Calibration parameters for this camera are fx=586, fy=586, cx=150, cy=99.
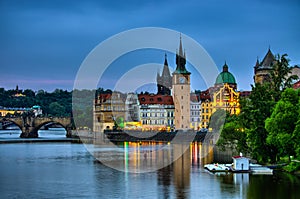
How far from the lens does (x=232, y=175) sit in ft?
164

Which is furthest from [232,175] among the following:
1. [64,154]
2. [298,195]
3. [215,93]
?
[215,93]

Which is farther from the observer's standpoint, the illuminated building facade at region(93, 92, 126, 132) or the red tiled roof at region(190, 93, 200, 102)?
the red tiled roof at region(190, 93, 200, 102)

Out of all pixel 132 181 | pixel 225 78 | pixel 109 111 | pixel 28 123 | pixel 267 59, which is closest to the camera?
pixel 132 181

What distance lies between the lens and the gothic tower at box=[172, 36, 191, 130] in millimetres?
128125

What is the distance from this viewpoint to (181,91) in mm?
129000

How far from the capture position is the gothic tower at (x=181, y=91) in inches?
5044

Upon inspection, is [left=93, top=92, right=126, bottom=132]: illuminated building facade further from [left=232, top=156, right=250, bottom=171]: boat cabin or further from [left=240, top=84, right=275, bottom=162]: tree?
[left=232, top=156, right=250, bottom=171]: boat cabin

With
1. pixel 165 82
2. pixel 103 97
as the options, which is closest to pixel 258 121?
pixel 103 97

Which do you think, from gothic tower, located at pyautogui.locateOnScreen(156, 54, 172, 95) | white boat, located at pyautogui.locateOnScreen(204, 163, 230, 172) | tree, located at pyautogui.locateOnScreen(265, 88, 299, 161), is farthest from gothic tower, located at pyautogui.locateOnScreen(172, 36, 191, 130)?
tree, located at pyautogui.locateOnScreen(265, 88, 299, 161)

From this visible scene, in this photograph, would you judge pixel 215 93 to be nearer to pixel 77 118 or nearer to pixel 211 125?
pixel 211 125

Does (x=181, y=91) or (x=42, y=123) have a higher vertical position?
(x=181, y=91)

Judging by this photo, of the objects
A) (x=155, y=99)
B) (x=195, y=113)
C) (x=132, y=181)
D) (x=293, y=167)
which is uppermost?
(x=155, y=99)

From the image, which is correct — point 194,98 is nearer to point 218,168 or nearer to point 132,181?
point 218,168

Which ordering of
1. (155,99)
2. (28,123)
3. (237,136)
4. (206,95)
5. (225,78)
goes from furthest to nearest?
1. (225,78)
2. (206,95)
3. (155,99)
4. (28,123)
5. (237,136)
